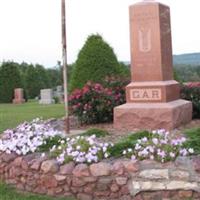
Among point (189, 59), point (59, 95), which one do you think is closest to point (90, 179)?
point (59, 95)

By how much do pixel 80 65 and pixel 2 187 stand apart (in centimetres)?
767

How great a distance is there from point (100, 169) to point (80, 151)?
1.52ft

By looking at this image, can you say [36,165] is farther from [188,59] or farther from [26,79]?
[188,59]

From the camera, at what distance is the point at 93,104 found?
1005cm

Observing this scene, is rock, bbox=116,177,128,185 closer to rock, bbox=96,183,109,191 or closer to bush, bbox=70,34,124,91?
rock, bbox=96,183,109,191

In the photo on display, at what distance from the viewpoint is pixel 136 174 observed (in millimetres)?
5469

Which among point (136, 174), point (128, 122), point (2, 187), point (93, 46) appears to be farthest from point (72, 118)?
point (136, 174)

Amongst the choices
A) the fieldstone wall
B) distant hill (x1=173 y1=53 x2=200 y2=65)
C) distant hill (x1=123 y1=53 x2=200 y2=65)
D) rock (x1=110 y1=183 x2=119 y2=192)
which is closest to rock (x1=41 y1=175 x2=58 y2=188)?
the fieldstone wall

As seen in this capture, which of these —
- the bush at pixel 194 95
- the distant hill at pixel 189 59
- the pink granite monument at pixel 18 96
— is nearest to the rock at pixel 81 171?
the bush at pixel 194 95

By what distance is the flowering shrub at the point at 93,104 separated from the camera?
998 cm

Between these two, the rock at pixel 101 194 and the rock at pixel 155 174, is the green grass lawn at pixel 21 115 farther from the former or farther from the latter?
the rock at pixel 155 174

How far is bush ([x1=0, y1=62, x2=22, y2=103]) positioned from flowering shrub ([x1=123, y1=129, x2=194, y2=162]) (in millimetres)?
25039

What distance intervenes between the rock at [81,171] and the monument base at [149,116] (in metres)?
3.28

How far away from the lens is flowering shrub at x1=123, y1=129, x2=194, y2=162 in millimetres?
5602
